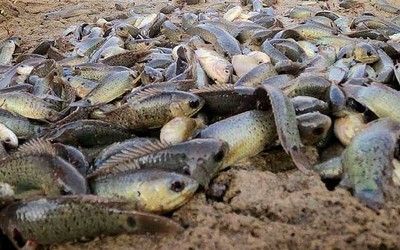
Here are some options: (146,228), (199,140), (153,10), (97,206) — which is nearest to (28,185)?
(97,206)

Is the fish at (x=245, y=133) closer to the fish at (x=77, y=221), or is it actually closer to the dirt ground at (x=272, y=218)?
the dirt ground at (x=272, y=218)

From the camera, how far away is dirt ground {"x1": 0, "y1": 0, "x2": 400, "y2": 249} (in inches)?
103

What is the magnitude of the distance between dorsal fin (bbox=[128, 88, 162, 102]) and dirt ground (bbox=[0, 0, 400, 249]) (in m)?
0.99

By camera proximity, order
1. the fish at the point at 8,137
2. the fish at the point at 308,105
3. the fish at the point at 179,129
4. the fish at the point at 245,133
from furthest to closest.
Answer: the fish at the point at 8,137
the fish at the point at 308,105
the fish at the point at 179,129
the fish at the point at 245,133

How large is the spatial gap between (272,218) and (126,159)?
967 millimetres

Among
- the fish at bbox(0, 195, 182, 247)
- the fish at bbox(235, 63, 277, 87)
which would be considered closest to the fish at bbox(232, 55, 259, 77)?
the fish at bbox(235, 63, 277, 87)

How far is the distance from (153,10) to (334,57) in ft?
15.5

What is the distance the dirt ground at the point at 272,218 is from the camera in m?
2.62

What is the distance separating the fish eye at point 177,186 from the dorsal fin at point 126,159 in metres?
0.32

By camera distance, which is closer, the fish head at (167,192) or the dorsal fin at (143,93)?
the fish head at (167,192)

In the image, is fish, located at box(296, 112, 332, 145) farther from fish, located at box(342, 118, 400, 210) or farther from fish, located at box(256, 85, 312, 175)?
fish, located at box(342, 118, 400, 210)

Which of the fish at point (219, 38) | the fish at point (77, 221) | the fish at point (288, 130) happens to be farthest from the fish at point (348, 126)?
the fish at point (219, 38)

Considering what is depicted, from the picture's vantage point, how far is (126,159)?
3131mm

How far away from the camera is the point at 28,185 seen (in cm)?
311
